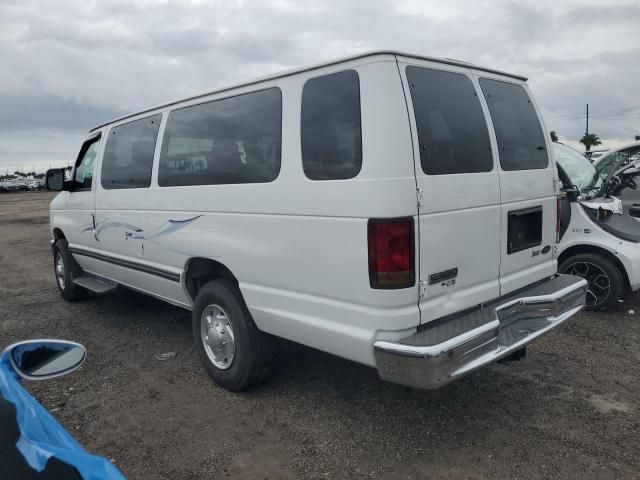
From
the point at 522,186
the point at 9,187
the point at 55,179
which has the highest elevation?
the point at 55,179

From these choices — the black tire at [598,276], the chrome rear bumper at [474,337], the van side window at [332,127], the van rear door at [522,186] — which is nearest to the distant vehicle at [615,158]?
the black tire at [598,276]

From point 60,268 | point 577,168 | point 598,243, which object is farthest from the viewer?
point 60,268

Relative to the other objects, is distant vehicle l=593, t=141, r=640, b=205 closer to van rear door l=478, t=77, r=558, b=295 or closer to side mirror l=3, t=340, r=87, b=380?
van rear door l=478, t=77, r=558, b=295

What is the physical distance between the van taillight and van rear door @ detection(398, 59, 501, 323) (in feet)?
0.30

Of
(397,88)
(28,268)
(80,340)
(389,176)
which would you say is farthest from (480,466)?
(28,268)

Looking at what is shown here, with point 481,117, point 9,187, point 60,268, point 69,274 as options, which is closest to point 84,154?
point 69,274

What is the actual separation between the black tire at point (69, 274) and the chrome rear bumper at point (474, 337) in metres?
4.87

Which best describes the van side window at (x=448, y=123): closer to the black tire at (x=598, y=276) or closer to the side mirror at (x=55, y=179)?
the black tire at (x=598, y=276)

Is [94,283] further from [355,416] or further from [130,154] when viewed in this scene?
[355,416]

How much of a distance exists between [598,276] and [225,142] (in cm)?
412

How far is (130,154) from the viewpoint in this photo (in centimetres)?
482

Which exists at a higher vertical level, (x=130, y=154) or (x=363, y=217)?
(x=130, y=154)

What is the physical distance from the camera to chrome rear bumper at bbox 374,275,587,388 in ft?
8.64

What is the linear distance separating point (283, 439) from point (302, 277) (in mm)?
1037
